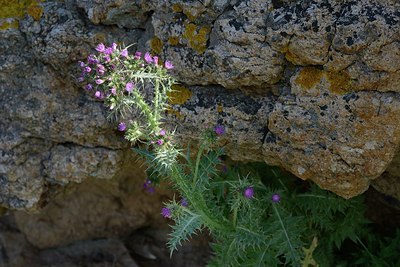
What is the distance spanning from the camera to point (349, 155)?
11.8 feet

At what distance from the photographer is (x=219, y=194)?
4.24 meters

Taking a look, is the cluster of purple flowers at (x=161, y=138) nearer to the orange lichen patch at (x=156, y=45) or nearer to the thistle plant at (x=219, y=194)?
the thistle plant at (x=219, y=194)

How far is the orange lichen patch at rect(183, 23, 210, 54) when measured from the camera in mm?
3785

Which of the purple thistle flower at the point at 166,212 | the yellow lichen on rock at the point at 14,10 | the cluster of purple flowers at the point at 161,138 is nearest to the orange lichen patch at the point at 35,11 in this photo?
the yellow lichen on rock at the point at 14,10

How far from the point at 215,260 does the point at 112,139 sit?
3.76 ft

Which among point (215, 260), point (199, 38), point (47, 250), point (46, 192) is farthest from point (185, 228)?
point (47, 250)

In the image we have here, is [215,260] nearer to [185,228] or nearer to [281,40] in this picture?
[185,228]

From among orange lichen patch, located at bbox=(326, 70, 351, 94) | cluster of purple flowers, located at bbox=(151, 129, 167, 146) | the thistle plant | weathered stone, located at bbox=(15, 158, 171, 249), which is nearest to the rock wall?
orange lichen patch, located at bbox=(326, 70, 351, 94)

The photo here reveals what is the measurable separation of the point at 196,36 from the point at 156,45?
0.32 meters

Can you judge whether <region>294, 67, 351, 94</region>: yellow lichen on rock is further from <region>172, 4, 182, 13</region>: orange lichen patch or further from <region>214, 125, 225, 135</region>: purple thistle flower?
<region>172, 4, 182, 13</region>: orange lichen patch

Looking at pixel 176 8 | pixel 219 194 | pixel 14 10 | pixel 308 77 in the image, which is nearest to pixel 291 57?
pixel 308 77

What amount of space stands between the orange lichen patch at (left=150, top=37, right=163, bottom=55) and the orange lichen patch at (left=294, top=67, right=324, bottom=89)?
0.95 meters

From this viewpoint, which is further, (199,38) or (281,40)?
(199,38)

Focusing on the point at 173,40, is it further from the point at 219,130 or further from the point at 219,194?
the point at 219,194
